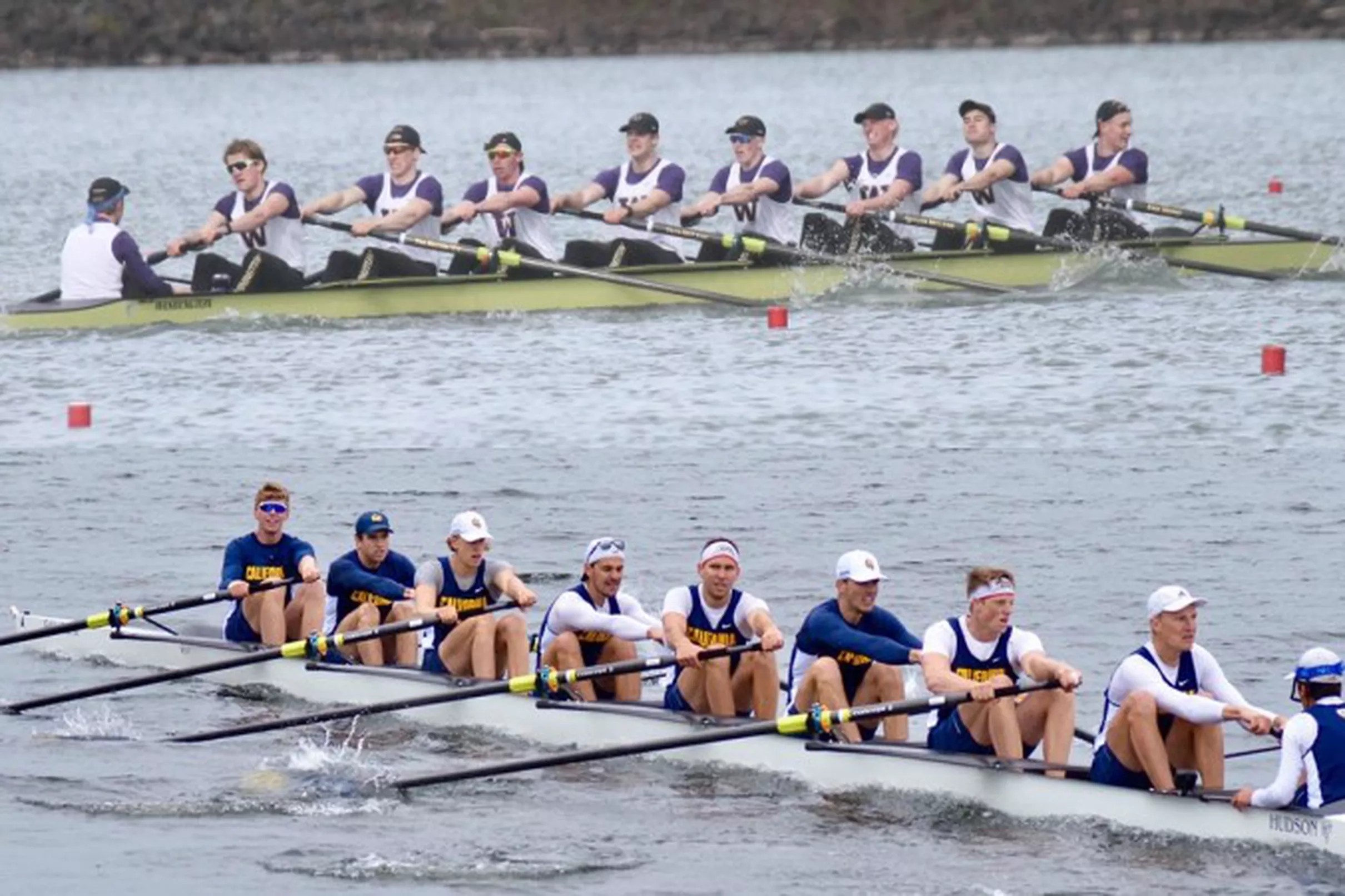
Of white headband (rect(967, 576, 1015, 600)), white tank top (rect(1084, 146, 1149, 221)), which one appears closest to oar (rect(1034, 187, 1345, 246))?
white tank top (rect(1084, 146, 1149, 221))

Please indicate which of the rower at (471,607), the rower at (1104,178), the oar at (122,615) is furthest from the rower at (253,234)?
the rower at (471,607)

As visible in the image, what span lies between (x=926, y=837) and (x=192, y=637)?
18.5ft

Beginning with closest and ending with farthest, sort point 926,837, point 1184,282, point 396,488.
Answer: point 926,837 → point 396,488 → point 1184,282

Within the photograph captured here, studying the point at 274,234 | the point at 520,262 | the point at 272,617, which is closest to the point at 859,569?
the point at 272,617

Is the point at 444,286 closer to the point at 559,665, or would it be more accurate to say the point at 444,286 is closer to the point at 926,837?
the point at 559,665

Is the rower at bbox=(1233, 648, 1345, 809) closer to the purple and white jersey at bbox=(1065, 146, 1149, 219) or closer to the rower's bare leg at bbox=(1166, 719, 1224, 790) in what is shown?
the rower's bare leg at bbox=(1166, 719, 1224, 790)

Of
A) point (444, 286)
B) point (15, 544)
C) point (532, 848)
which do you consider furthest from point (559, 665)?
point (444, 286)

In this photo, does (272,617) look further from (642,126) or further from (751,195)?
(751,195)

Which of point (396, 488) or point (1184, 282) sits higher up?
point (1184, 282)

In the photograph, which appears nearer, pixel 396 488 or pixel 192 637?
pixel 192 637

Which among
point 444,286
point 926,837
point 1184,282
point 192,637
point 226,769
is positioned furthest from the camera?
point 1184,282

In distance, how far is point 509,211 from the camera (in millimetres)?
28781

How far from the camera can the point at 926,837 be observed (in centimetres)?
1412

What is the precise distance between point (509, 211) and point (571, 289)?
101cm
